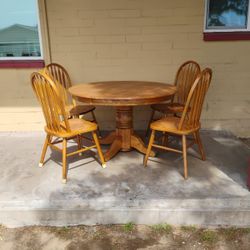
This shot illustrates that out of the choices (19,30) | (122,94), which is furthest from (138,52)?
(19,30)

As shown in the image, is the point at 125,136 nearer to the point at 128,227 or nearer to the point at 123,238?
the point at 128,227

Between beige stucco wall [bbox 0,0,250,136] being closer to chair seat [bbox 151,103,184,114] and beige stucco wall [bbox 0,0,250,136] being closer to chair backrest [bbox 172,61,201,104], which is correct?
chair backrest [bbox 172,61,201,104]

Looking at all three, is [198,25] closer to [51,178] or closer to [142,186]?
[142,186]

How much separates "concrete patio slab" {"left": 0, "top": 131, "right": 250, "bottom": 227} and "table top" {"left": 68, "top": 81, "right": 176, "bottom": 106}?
633 mm

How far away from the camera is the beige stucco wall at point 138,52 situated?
11.2ft

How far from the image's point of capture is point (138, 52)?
3.55 meters

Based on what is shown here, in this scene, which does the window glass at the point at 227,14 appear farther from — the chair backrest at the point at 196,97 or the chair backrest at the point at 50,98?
the chair backrest at the point at 50,98

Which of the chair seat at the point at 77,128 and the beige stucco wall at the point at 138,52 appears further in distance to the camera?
the beige stucco wall at the point at 138,52

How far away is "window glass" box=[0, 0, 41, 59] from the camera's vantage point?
11.5ft

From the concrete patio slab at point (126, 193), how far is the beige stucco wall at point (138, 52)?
3.33 ft

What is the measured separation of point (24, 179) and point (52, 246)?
74cm

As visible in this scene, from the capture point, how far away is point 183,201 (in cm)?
222

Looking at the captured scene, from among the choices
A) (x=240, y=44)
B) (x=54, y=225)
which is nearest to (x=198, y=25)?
(x=240, y=44)

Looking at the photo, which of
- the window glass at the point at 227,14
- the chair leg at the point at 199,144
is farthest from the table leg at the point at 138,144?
the window glass at the point at 227,14
